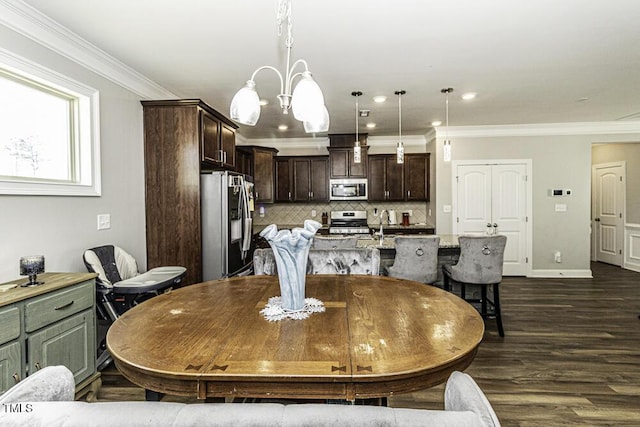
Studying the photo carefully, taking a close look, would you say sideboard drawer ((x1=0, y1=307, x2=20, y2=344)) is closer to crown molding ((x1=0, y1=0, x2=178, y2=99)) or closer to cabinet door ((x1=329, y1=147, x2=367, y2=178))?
crown molding ((x1=0, y1=0, x2=178, y2=99))

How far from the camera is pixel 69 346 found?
6.93 ft

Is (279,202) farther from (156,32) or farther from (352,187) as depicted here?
(156,32)

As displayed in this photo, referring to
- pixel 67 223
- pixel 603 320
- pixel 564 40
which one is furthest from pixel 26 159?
pixel 603 320

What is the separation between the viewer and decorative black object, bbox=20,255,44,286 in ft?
6.52

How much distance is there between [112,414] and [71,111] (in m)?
3.00

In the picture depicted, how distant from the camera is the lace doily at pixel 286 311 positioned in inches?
56.8

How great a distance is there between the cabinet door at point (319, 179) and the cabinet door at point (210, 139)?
254 centimetres

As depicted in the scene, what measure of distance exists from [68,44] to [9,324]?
2052mm

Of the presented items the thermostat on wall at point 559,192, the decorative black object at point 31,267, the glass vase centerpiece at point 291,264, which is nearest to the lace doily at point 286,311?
the glass vase centerpiece at point 291,264

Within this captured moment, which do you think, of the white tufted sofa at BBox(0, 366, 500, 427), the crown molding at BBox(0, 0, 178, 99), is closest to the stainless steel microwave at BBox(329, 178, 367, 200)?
the crown molding at BBox(0, 0, 178, 99)

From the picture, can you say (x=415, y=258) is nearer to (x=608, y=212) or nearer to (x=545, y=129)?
(x=545, y=129)

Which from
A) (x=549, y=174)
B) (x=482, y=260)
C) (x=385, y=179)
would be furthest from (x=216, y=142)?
(x=549, y=174)

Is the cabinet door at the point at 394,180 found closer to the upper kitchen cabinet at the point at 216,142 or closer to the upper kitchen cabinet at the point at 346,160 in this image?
the upper kitchen cabinet at the point at 346,160

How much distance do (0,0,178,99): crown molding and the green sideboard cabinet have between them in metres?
1.62
